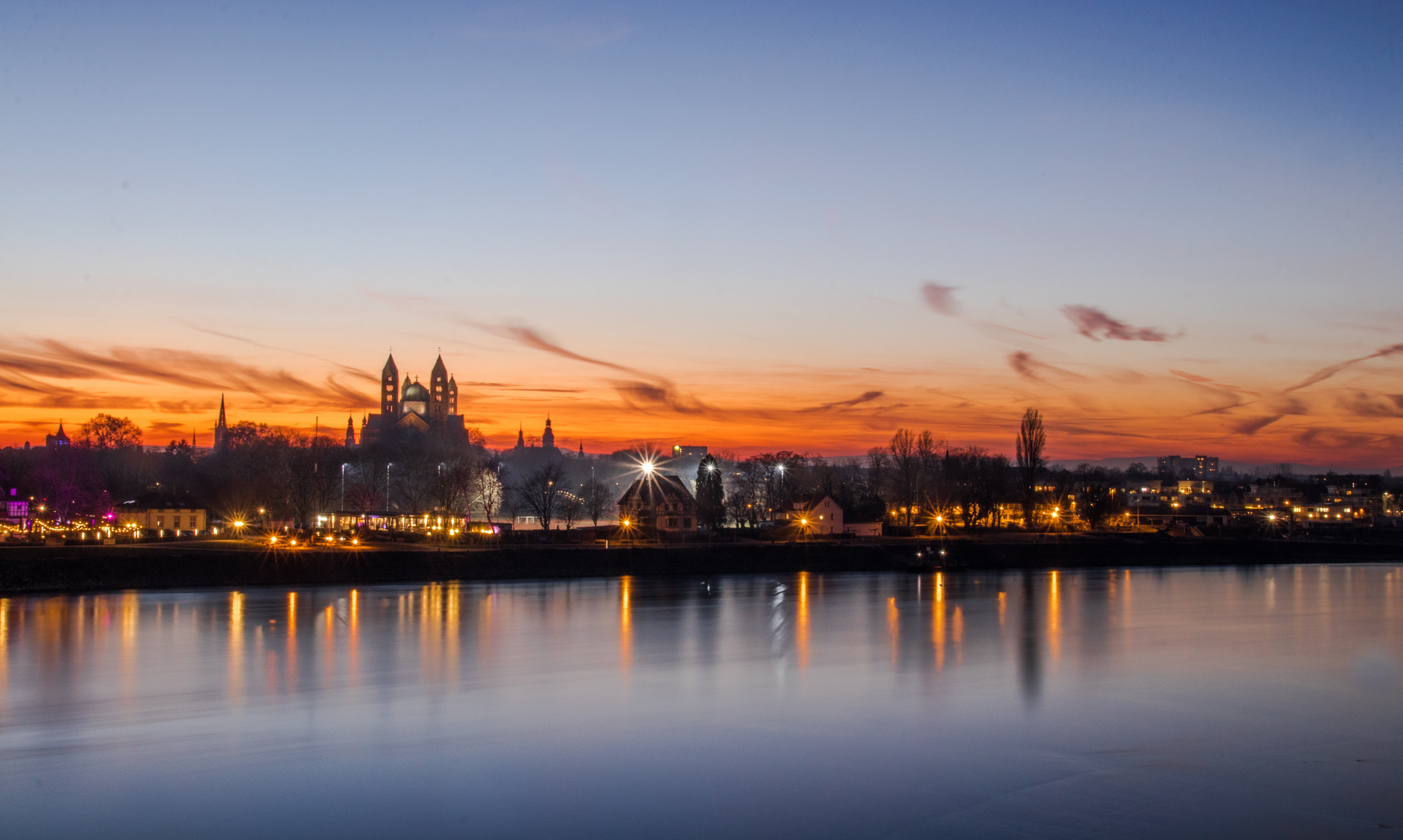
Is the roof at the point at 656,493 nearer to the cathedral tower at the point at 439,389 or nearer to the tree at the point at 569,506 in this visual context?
the tree at the point at 569,506

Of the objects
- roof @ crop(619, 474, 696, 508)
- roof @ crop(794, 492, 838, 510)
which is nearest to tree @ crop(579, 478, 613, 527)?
roof @ crop(619, 474, 696, 508)

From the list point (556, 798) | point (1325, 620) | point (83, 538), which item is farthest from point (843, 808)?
point (83, 538)

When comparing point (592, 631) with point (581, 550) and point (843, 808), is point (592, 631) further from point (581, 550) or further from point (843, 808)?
point (581, 550)

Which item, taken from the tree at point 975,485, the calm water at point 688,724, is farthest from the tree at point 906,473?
the calm water at point 688,724

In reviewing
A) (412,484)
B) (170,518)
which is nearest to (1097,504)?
(412,484)

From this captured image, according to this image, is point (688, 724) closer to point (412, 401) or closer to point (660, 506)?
point (660, 506)

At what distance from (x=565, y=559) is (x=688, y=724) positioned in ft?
125

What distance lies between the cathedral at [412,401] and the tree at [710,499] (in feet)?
278

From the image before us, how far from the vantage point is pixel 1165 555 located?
75.5 meters

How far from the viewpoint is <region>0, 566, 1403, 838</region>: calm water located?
13.6m

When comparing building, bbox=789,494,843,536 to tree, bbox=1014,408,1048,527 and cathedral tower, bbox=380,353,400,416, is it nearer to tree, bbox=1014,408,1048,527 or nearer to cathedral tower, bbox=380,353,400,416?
tree, bbox=1014,408,1048,527

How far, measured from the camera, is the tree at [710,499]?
260 feet

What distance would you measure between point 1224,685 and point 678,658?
13.4m

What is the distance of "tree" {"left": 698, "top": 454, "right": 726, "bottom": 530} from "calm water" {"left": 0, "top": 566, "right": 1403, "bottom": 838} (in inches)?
1609
